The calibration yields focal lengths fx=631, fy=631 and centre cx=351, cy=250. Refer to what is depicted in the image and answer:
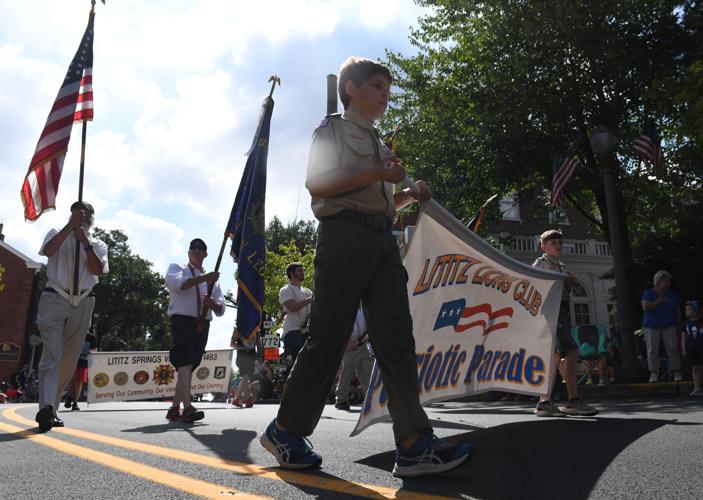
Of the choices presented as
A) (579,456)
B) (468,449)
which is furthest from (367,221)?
(579,456)

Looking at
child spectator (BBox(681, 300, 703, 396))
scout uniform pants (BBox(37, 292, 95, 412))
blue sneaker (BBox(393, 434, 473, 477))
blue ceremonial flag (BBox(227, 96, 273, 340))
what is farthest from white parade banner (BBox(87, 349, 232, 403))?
blue sneaker (BBox(393, 434, 473, 477))

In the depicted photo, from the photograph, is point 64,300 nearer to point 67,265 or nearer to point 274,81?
point 67,265

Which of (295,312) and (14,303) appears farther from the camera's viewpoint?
(14,303)

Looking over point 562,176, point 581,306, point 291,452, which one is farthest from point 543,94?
point 291,452

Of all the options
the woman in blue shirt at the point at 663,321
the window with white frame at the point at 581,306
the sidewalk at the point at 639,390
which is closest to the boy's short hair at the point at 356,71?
the woman in blue shirt at the point at 663,321

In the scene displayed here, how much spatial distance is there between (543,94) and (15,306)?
144 ft

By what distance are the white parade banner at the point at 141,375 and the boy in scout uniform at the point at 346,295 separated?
1215 cm

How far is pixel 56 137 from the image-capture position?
20.6ft

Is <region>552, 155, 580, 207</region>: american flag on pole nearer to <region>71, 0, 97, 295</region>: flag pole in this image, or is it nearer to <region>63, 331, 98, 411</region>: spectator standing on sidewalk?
<region>63, 331, 98, 411</region>: spectator standing on sidewalk

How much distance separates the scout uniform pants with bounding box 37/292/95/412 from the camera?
17.1 ft

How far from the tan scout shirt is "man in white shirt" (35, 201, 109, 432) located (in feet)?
11.0

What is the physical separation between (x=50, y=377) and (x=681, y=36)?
18840mm

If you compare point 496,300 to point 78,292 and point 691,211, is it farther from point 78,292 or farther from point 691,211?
point 691,211

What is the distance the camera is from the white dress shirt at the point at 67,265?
17.6ft
